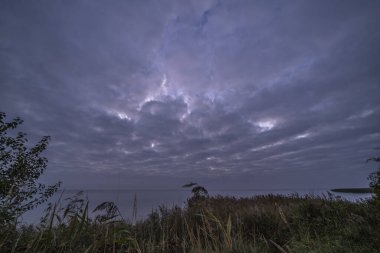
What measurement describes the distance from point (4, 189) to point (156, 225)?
4.49 m

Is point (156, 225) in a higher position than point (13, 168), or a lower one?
lower

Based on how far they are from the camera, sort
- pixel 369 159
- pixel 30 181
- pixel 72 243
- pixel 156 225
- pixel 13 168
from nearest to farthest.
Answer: pixel 72 243 → pixel 13 168 → pixel 30 181 → pixel 156 225 → pixel 369 159

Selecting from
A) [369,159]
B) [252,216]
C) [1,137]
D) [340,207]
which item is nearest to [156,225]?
[252,216]

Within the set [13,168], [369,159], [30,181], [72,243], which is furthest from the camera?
[369,159]

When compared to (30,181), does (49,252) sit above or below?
below

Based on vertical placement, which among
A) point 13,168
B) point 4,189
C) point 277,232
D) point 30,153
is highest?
point 30,153

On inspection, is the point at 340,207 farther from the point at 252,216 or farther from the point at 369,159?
the point at 252,216

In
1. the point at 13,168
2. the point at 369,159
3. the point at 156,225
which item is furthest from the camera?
the point at 369,159

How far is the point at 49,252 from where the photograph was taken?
6.61 feet

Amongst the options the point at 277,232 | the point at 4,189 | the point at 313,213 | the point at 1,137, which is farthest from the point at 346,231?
the point at 1,137

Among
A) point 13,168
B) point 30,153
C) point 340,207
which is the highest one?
point 30,153

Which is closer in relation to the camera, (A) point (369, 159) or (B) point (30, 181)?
(B) point (30, 181)

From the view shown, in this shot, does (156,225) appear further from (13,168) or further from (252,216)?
(13,168)

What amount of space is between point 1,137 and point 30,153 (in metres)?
0.98
